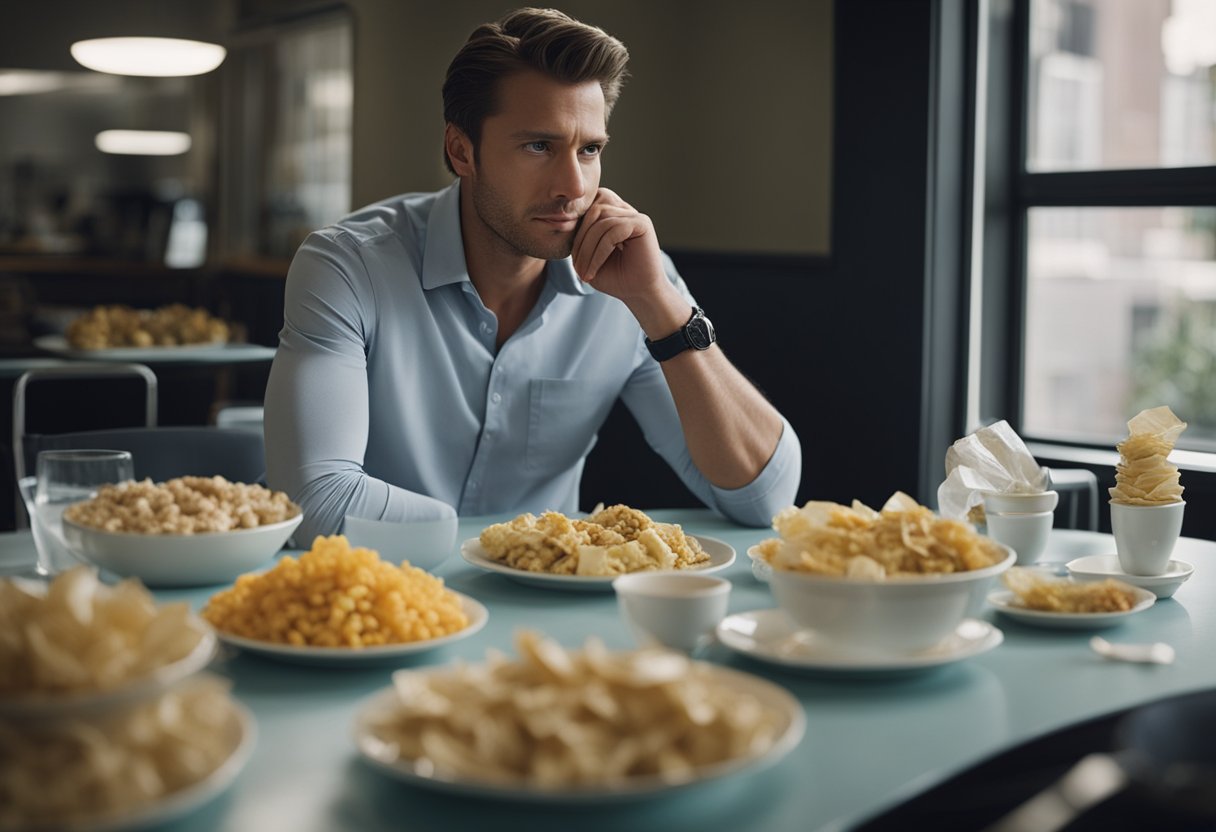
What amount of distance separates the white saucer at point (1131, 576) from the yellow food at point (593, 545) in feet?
1.44

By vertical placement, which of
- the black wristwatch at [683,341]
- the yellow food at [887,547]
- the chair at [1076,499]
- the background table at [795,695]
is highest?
the black wristwatch at [683,341]

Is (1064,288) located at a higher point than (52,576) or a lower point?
higher

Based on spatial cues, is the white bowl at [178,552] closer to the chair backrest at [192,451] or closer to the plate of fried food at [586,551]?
the plate of fried food at [586,551]

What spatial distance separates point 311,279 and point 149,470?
436mm

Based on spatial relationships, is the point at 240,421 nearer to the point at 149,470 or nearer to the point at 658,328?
the point at 149,470

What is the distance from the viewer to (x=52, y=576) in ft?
4.72

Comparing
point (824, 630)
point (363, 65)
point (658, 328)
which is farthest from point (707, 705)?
point (363, 65)

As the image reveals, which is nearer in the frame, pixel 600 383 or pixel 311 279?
pixel 311 279

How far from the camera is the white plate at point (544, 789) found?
31.4 inches

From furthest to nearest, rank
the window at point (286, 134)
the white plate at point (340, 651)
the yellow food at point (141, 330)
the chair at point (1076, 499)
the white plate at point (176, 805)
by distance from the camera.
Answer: the window at point (286, 134)
the yellow food at point (141, 330)
the chair at point (1076, 499)
the white plate at point (340, 651)
the white plate at point (176, 805)

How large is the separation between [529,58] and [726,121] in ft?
6.01

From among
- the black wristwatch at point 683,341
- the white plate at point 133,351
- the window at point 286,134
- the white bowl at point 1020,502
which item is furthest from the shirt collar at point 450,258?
the window at point 286,134

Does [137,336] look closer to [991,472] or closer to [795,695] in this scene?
[991,472]

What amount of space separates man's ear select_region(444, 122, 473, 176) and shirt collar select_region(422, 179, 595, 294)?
1.8 inches
